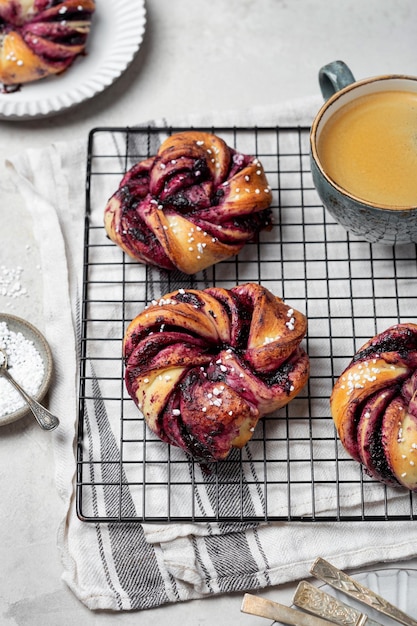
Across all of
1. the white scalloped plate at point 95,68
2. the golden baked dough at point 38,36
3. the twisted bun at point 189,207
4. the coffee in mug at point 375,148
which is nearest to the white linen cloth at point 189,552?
the twisted bun at point 189,207

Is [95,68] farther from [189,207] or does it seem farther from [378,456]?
[378,456]

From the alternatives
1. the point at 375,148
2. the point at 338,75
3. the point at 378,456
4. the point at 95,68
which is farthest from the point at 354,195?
the point at 95,68

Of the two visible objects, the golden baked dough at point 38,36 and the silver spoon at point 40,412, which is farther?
the golden baked dough at point 38,36

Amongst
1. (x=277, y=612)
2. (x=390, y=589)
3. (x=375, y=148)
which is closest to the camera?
(x=277, y=612)

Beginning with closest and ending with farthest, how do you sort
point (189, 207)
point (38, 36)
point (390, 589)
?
point (390, 589) < point (189, 207) < point (38, 36)

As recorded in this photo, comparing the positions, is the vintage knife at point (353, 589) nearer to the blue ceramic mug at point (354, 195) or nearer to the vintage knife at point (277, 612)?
the vintage knife at point (277, 612)

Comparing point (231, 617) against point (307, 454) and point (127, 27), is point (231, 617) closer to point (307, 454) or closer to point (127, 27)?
point (307, 454)
